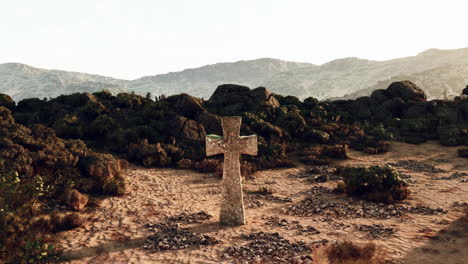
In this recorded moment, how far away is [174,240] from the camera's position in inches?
284

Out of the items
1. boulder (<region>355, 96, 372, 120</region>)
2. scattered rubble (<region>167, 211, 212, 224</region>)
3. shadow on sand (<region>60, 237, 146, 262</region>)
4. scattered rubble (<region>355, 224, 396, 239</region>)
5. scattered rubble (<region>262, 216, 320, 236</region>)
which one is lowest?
scattered rubble (<region>262, 216, 320, 236</region>)

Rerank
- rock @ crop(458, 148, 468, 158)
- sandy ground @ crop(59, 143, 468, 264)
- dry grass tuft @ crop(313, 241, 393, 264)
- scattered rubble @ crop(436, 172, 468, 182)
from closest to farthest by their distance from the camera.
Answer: dry grass tuft @ crop(313, 241, 393, 264)
sandy ground @ crop(59, 143, 468, 264)
scattered rubble @ crop(436, 172, 468, 182)
rock @ crop(458, 148, 468, 158)

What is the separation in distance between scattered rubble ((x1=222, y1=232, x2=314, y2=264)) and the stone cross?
3.94 ft

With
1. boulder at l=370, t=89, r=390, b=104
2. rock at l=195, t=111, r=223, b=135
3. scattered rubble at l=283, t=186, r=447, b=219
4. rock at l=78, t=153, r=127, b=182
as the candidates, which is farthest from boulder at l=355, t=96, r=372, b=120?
rock at l=78, t=153, r=127, b=182

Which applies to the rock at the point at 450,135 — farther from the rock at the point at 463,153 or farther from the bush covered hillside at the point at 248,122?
the rock at the point at 463,153

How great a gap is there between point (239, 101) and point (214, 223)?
20828mm

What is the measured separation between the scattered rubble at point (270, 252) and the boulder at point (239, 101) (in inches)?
763

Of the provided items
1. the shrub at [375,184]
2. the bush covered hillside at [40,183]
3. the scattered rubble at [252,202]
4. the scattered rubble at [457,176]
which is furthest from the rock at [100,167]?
the scattered rubble at [457,176]

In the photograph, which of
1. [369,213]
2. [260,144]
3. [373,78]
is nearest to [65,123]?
[260,144]

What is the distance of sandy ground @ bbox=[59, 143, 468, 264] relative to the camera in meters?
6.42

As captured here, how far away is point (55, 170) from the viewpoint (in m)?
11.0

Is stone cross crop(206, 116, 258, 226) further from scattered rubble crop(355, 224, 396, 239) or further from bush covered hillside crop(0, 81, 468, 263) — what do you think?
bush covered hillside crop(0, 81, 468, 263)

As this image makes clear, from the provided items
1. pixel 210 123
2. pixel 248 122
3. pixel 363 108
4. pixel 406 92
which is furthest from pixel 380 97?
pixel 210 123

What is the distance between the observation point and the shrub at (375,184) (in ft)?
34.6
